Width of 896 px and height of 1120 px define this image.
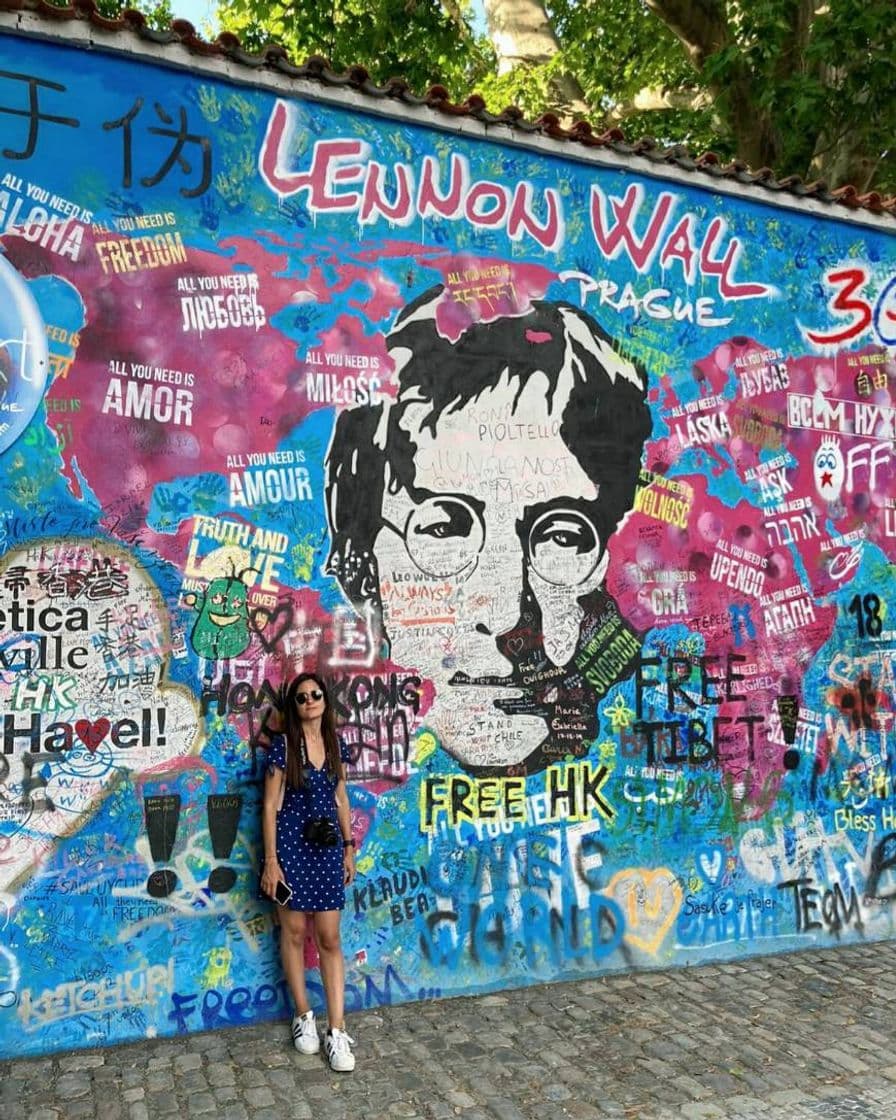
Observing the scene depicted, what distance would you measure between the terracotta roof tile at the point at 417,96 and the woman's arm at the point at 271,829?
338 centimetres

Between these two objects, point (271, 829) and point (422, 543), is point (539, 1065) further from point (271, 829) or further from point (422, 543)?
point (422, 543)

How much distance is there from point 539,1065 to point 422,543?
→ 2.52 metres

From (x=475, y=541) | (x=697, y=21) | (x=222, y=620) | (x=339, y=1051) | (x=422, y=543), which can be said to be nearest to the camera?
(x=339, y=1051)

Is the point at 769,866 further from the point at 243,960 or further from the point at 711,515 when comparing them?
the point at 243,960

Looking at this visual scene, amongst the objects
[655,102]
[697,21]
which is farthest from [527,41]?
[697,21]

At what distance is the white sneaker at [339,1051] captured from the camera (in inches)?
177

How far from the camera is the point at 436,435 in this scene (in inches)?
213

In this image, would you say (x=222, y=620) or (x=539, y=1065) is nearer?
(x=539, y=1065)

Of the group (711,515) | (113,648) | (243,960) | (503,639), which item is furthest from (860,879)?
(113,648)

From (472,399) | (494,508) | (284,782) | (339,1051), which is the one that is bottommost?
(339,1051)

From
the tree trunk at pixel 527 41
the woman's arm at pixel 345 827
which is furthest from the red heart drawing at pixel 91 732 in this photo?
the tree trunk at pixel 527 41

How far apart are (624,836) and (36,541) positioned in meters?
3.44

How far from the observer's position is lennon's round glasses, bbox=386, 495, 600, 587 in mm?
5355

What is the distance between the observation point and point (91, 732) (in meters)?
4.65
